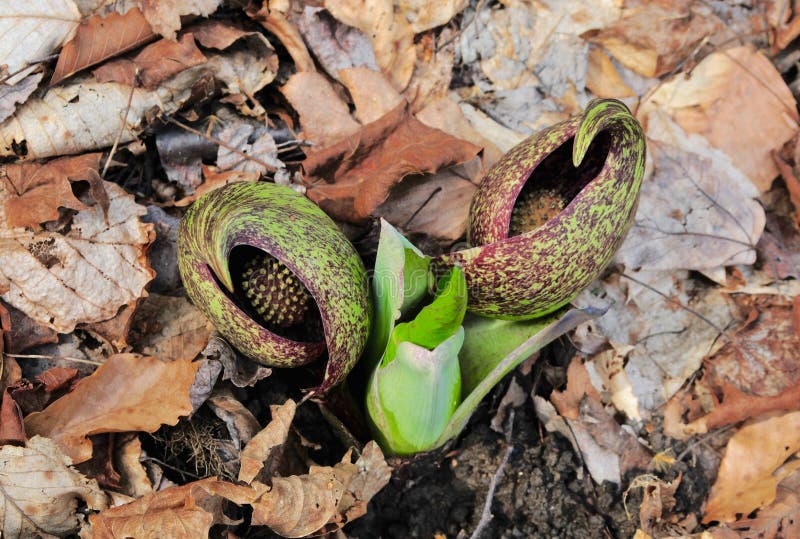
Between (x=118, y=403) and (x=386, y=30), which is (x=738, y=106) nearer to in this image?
(x=386, y=30)

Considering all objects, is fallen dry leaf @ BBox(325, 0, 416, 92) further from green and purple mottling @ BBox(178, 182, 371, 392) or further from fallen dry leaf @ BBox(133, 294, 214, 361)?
fallen dry leaf @ BBox(133, 294, 214, 361)

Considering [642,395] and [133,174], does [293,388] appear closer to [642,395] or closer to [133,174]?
[133,174]

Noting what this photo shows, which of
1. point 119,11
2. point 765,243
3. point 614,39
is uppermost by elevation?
point 119,11

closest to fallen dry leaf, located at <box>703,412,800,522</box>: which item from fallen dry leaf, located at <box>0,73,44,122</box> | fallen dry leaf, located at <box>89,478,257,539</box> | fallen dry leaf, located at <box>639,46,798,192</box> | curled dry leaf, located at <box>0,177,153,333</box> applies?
fallen dry leaf, located at <box>639,46,798,192</box>

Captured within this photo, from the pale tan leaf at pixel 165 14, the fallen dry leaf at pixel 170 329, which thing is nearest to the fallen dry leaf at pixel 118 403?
the fallen dry leaf at pixel 170 329

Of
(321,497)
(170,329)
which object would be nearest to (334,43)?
(170,329)

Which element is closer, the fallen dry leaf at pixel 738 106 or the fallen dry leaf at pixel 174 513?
the fallen dry leaf at pixel 174 513

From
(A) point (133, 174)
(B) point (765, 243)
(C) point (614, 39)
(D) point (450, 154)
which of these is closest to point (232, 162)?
(A) point (133, 174)

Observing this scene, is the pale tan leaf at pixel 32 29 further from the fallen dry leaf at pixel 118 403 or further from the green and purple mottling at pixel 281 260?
the fallen dry leaf at pixel 118 403
